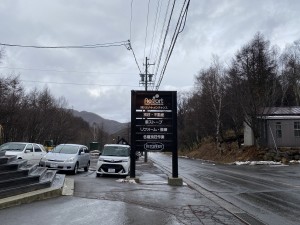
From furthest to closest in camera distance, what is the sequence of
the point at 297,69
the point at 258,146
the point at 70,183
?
1. the point at 297,69
2. the point at 258,146
3. the point at 70,183

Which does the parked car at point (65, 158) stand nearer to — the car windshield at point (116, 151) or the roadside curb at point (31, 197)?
the car windshield at point (116, 151)

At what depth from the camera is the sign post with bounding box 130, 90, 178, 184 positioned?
59.5 feet

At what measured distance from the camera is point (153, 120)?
18.3 meters

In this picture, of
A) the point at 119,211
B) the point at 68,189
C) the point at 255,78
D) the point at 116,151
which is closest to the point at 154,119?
the point at 116,151

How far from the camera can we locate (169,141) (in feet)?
59.7

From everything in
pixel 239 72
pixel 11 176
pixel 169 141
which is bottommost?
pixel 11 176

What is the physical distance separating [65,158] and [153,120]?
6.34 m

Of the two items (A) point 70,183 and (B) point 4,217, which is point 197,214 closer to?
(B) point 4,217

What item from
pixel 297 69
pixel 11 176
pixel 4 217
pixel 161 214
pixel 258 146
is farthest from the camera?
pixel 297 69

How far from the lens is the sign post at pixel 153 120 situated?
1812 cm

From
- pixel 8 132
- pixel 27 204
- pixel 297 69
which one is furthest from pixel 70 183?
pixel 297 69

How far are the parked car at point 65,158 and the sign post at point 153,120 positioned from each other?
16.8 feet

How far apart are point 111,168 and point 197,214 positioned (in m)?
11.4

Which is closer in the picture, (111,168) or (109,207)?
(109,207)
